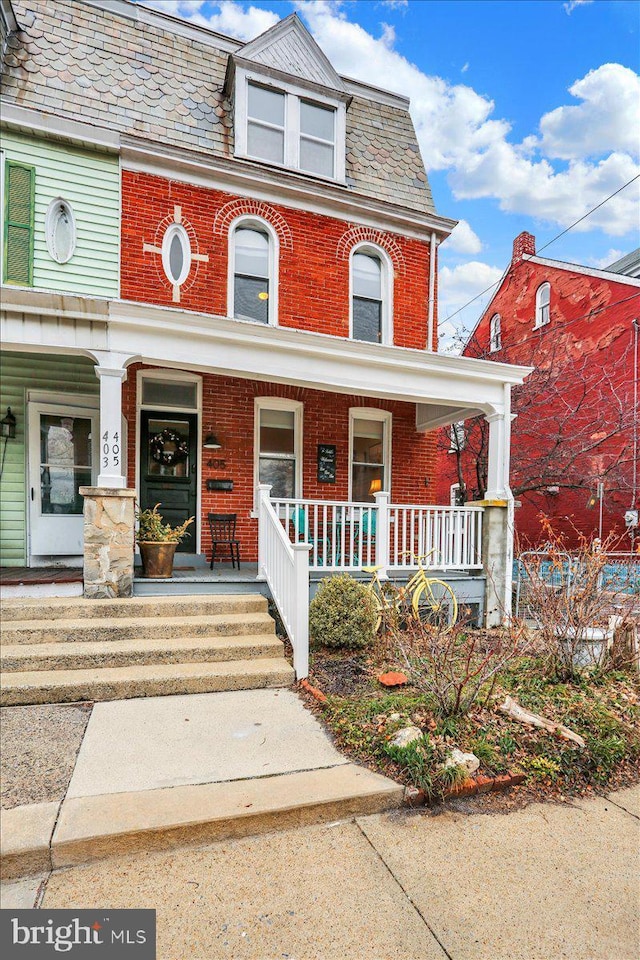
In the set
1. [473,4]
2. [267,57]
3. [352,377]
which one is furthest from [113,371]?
[473,4]

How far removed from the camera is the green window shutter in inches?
255

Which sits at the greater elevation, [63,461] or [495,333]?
[495,333]

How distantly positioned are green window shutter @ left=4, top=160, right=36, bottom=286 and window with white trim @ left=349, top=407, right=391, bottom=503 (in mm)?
5076

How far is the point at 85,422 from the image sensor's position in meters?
7.16

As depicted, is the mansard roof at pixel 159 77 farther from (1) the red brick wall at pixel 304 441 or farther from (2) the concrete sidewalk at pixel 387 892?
(2) the concrete sidewalk at pixel 387 892

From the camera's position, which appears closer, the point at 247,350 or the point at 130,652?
the point at 130,652

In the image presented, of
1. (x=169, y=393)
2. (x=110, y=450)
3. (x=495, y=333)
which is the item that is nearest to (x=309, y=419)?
(x=169, y=393)

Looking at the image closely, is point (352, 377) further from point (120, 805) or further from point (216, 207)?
point (120, 805)

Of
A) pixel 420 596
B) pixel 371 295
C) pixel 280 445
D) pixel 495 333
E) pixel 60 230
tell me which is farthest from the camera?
pixel 495 333

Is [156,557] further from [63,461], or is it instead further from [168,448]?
[63,461]

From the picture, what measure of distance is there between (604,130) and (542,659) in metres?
12.1

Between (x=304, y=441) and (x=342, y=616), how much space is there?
3.62m

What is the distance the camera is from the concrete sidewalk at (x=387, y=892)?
6.08 ft

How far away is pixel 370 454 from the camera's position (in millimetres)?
8461
